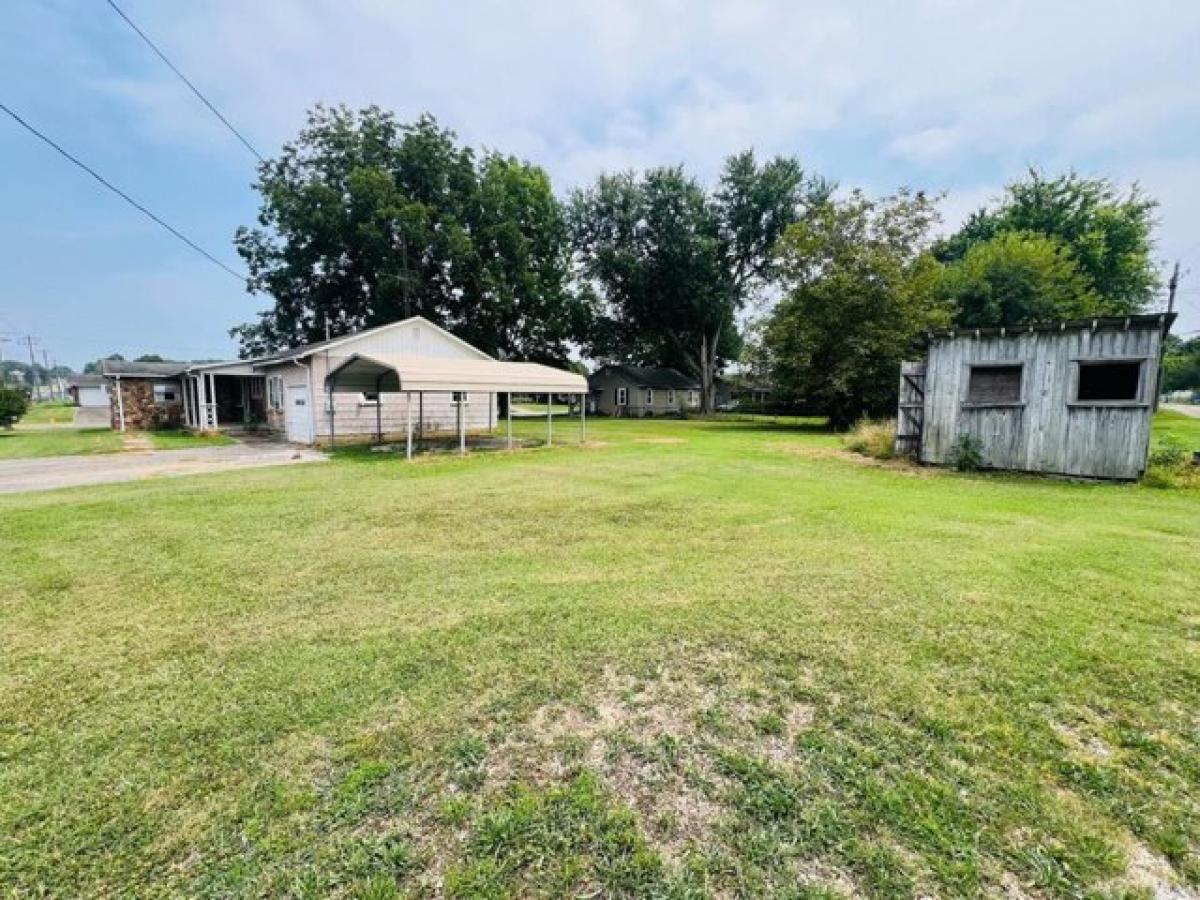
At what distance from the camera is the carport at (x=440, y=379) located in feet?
40.3

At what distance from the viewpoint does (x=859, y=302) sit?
21844 mm

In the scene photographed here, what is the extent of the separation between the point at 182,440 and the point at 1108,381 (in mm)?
24122

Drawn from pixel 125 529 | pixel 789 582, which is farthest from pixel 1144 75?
pixel 125 529

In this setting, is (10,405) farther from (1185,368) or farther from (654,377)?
(1185,368)

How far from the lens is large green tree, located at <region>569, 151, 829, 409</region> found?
3272 centimetres

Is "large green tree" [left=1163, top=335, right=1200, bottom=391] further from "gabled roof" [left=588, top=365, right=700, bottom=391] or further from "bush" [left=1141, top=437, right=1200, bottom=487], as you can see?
"bush" [left=1141, top=437, right=1200, bottom=487]

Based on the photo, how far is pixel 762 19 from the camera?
9.34m

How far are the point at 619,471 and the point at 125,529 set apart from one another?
747 cm

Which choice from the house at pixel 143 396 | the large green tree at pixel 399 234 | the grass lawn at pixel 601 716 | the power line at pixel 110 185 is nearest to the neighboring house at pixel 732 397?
the large green tree at pixel 399 234

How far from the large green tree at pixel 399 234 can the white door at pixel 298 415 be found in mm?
10132

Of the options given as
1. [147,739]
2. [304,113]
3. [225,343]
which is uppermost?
[304,113]

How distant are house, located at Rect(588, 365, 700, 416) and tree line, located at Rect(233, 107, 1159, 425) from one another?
407 centimetres

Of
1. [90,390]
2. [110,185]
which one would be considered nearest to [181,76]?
[110,185]

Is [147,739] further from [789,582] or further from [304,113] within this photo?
[304,113]
